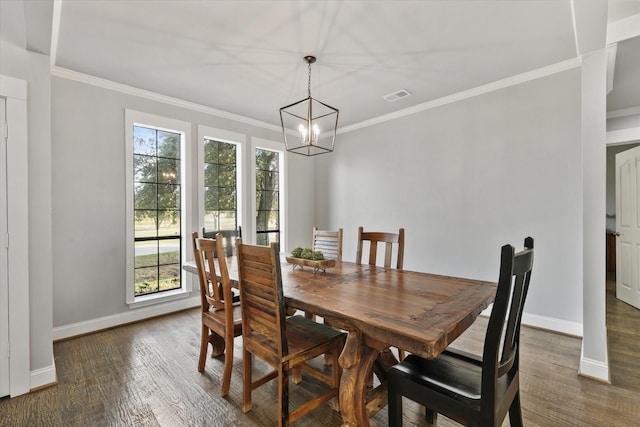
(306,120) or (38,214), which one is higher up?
(306,120)

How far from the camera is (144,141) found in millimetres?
3627

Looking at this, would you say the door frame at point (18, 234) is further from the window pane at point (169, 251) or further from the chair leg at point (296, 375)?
the chair leg at point (296, 375)

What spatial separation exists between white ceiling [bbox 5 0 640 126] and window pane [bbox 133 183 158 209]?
3.79 ft

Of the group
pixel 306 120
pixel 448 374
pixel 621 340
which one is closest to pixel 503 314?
pixel 448 374

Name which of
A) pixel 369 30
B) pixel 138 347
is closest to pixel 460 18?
pixel 369 30

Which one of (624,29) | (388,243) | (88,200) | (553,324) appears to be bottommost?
(553,324)

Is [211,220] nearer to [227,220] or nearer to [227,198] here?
[227,220]

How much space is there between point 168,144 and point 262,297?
2970 mm

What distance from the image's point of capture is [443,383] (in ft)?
4.38

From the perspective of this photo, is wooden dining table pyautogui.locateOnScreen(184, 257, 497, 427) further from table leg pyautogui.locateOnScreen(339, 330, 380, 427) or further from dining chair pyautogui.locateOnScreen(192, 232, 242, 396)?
dining chair pyautogui.locateOnScreen(192, 232, 242, 396)

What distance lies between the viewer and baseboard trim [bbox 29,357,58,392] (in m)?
2.15

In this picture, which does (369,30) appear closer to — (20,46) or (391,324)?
(391,324)

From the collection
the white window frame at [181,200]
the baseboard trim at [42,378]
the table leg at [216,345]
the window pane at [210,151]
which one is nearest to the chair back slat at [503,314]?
the table leg at [216,345]

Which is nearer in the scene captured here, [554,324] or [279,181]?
[554,324]
